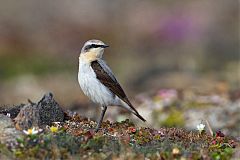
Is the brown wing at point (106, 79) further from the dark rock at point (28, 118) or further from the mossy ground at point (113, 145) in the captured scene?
the dark rock at point (28, 118)

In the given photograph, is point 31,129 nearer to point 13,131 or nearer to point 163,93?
point 13,131

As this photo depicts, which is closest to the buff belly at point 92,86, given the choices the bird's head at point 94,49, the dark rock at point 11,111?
the bird's head at point 94,49

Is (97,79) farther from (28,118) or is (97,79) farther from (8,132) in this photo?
(8,132)

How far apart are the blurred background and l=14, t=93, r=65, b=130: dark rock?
758 cm

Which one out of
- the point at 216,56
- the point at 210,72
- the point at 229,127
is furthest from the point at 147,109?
the point at 216,56

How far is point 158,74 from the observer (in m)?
33.3

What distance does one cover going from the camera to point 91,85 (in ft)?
43.7

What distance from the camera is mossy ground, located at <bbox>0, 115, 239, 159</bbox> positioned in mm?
10703

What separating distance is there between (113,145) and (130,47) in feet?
120

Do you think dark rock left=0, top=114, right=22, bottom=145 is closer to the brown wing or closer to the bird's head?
the brown wing

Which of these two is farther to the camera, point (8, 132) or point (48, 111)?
point (48, 111)

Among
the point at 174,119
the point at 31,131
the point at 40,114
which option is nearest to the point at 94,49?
the point at 40,114

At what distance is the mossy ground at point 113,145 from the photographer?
421 inches

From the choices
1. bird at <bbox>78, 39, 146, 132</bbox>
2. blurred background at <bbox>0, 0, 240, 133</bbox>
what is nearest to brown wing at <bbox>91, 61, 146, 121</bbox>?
bird at <bbox>78, 39, 146, 132</bbox>
